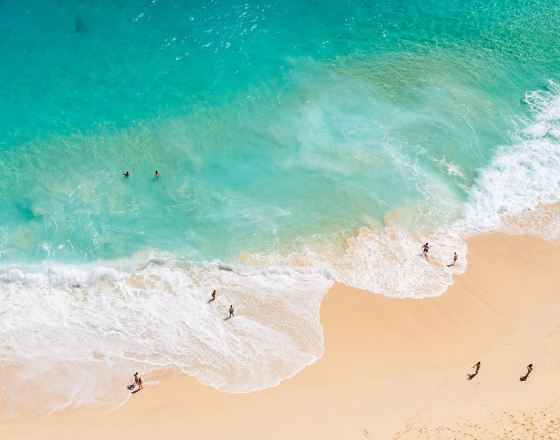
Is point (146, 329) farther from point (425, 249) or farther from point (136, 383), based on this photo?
point (425, 249)

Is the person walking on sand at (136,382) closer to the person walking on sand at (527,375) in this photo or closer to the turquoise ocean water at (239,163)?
the turquoise ocean water at (239,163)

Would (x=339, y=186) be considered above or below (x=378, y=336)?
above

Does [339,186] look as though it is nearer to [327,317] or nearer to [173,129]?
[327,317]

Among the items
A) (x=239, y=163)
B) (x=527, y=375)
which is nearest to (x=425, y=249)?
(x=527, y=375)

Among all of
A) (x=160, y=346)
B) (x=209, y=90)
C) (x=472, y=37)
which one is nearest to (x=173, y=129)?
(x=209, y=90)

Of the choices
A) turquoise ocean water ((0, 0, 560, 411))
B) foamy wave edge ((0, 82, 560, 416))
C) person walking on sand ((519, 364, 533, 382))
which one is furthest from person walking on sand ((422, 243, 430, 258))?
person walking on sand ((519, 364, 533, 382))

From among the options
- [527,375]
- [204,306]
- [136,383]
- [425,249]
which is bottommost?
[527,375]

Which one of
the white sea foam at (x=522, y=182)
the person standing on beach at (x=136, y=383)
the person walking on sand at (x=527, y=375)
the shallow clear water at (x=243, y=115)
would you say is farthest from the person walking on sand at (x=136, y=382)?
the white sea foam at (x=522, y=182)
